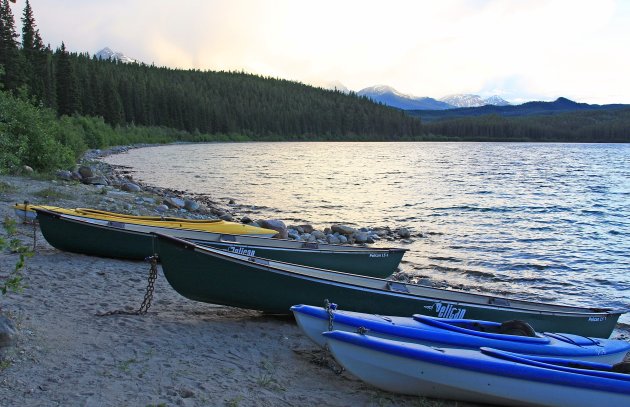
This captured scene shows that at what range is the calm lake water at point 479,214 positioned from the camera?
1501cm

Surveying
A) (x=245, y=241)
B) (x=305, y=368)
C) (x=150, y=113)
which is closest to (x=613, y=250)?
(x=245, y=241)

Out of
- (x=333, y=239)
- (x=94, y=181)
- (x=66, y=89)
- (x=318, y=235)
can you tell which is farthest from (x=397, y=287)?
(x=66, y=89)

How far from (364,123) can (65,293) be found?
535 ft

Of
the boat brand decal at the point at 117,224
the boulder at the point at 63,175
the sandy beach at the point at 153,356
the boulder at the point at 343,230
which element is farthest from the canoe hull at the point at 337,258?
the boulder at the point at 63,175

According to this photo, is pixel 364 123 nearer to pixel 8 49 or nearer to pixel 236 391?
pixel 8 49

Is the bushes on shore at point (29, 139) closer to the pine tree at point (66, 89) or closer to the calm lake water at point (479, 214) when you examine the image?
the calm lake water at point (479, 214)

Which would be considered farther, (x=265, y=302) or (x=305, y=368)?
(x=265, y=302)

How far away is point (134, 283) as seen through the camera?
10297 mm

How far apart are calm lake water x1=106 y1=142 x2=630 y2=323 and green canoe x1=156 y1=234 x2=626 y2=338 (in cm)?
524

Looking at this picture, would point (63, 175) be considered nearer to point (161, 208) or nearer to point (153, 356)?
point (161, 208)

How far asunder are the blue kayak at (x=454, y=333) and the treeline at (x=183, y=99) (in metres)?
23.6

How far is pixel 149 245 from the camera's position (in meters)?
12.1

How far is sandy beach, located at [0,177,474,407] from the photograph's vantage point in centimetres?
557

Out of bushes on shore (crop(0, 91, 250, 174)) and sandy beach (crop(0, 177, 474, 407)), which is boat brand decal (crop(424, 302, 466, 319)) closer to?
sandy beach (crop(0, 177, 474, 407))
